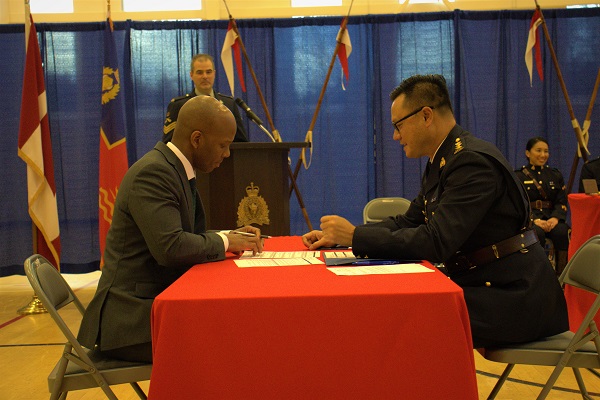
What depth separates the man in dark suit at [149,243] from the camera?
188 cm

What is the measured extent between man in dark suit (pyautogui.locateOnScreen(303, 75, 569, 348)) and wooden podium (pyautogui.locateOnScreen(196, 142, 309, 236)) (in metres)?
2.13

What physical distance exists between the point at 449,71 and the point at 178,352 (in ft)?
18.4

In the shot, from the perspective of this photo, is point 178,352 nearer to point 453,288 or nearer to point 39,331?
point 453,288

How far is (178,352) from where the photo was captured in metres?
1.39

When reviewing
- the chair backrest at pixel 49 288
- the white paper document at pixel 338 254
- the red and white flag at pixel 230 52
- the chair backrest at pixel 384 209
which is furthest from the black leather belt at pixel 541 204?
the chair backrest at pixel 49 288

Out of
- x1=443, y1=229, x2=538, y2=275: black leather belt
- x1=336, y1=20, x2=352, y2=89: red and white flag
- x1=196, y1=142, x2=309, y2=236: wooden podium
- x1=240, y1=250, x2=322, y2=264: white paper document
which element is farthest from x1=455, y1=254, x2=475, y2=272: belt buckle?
x1=336, y1=20, x2=352, y2=89: red and white flag

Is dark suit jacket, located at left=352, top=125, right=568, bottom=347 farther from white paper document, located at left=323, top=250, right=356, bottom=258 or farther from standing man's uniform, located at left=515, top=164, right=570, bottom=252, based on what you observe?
standing man's uniform, located at left=515, top=164, right=570, bottom=252

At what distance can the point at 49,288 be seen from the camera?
2049 mm

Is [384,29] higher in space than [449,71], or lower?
higher

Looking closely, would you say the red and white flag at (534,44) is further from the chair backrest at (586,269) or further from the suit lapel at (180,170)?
the suit lapel at (180,170)

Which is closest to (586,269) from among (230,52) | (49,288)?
(49,288)

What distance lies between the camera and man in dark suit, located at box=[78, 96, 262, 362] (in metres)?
1.88

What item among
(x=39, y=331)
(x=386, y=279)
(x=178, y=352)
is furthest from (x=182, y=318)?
(x=39, y=331)

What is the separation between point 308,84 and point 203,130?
14.8ft
